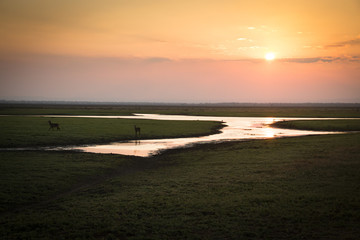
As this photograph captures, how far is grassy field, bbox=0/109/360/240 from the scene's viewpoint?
10242 mm

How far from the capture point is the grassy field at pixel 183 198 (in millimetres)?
10242

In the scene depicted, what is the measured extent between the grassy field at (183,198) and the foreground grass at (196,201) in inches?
1.6

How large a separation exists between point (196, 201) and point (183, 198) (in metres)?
0.75

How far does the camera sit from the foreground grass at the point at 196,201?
33.4 ft

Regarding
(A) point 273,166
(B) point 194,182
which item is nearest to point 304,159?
(A) point 273,166

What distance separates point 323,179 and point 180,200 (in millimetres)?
8817

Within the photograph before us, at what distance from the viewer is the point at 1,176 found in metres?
17.6

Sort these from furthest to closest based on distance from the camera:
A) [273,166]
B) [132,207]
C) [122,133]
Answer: [122,133], [273,166], [132,207]

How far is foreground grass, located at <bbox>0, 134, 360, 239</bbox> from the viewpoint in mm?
10188

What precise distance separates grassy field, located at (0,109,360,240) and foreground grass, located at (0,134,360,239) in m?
0.04

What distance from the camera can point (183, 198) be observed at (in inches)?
536

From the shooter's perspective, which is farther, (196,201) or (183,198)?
(183,198)

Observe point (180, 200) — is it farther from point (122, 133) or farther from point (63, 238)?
point (122, 133)

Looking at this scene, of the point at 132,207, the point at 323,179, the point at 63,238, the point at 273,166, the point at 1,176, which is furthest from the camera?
the point at 273,166
